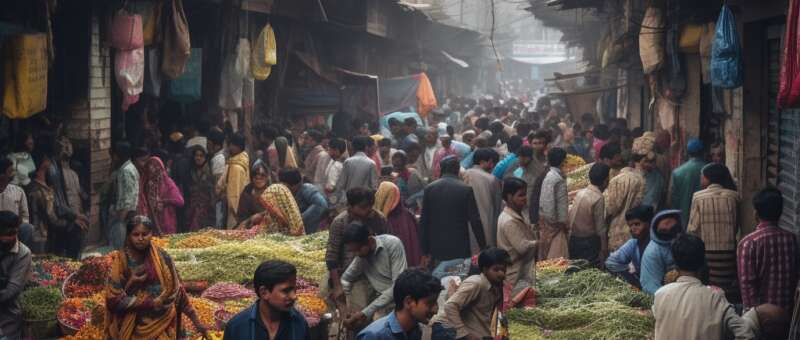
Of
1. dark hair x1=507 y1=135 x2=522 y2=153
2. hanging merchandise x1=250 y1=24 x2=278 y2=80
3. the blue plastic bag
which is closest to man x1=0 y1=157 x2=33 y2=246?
dark hair x1=507 y1=135 x2=522 y2=153

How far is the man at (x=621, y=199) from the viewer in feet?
37.7

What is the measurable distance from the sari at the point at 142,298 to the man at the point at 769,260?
12.1 feet

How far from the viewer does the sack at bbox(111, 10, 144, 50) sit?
13555 mm

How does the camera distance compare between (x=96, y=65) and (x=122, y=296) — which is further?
(x=96, y=65)

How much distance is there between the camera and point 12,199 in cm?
1033

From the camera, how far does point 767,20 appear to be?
1091cm

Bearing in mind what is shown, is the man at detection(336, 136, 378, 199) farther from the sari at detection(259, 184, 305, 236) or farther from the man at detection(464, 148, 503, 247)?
the man at detection(464, 148, 503, 247)

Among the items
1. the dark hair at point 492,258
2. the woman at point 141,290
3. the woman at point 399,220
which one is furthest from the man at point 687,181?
the woman at point 141,290

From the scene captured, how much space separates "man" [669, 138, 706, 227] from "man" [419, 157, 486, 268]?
265 centimetres

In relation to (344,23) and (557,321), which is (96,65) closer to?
(557,321)

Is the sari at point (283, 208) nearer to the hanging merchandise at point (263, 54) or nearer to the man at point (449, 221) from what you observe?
the man at point (449, 221)

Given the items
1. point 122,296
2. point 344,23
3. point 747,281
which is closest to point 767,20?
point 747,281

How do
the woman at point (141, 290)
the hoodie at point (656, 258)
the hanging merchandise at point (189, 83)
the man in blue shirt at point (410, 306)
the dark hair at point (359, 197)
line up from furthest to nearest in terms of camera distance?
1. the hanging merchandise at point (189, 83)
2. the dark hair at point (359, 197)
3. the hoodie at point (656, 258)
4. the woman at point (141, 290)
5. the man in blue shirt at point (410, 306)

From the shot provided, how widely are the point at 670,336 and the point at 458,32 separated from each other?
3627cm
